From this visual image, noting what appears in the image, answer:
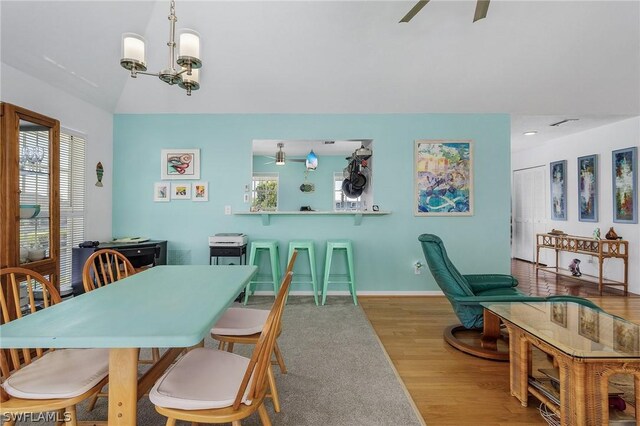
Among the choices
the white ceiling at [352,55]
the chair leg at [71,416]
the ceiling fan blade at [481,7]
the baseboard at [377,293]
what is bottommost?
the baseboard at [377,293]

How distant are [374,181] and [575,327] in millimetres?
2641

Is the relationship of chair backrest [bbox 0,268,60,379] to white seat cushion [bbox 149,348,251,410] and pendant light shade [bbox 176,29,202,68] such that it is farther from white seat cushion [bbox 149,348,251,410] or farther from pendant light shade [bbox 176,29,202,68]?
pendant light shade [bbox 176,29,202,68]

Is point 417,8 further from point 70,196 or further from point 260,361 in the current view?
point 70,196

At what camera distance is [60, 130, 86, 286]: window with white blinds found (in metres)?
3.27

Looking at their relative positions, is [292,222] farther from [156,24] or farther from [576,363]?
[576,363]

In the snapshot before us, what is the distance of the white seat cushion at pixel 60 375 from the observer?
3.76 feet

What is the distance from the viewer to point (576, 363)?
1.44m

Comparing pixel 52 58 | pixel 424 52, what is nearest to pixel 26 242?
pixel 52 58

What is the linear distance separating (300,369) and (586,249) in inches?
188

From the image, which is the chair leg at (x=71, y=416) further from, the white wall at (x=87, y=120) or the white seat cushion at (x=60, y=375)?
the white wall at (x=87, y=120)

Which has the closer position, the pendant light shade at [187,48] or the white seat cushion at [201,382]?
the white seat cushion at [201,382]

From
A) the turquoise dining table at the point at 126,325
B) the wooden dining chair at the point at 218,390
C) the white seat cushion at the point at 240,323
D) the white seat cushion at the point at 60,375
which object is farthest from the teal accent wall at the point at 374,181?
the wooden dining chair at the point at 218,390

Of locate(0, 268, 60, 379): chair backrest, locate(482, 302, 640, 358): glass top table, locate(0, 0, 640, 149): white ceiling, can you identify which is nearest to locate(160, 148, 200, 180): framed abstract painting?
locate(0, 0, 640, 149): white ceiling

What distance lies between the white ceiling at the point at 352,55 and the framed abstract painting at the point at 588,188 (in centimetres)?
107
